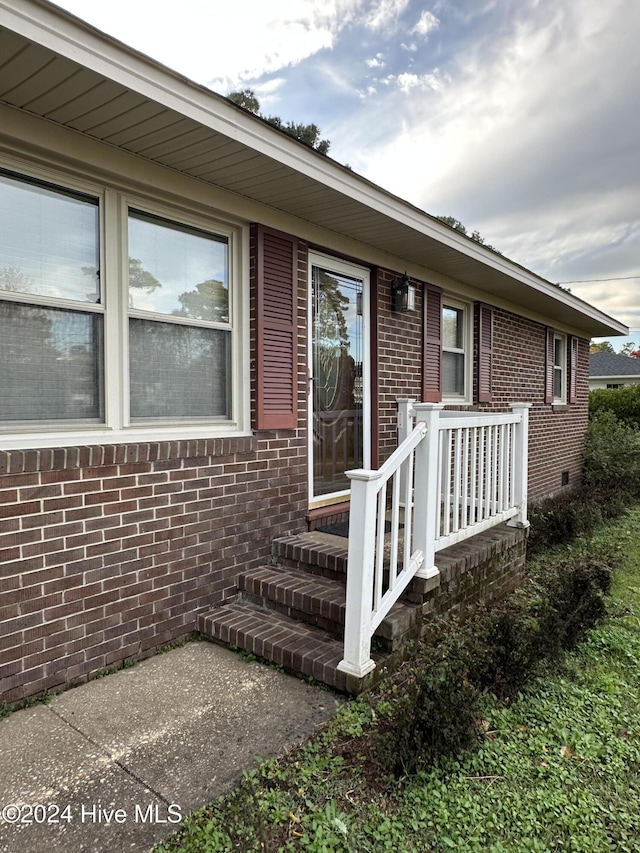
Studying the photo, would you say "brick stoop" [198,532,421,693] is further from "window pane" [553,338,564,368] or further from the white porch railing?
"window pane" [553,338,564,368]

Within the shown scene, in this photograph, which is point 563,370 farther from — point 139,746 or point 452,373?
point 139,746

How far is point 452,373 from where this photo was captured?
6426 mm

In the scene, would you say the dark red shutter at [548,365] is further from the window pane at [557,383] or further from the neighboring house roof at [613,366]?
the neighboring house roof at [613,366]

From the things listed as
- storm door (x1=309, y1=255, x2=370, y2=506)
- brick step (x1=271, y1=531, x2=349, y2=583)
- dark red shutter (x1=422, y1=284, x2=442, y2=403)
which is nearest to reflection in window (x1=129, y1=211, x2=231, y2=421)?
storm door (x1=309, y1=255, x2=370, y2=506)

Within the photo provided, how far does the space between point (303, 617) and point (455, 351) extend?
4.17m

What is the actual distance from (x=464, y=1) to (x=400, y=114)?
3318 mm

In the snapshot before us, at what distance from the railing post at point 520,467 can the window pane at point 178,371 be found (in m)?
2.49

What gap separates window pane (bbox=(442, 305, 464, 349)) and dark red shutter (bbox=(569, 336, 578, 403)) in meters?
4.31

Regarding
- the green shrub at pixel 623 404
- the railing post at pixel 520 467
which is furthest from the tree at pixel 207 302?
the green shrub at pixel 623 404

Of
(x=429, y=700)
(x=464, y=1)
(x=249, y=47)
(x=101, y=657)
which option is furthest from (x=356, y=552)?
(x=249, y=47)

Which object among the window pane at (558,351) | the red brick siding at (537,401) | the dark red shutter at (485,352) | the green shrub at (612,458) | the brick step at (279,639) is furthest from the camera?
the window pane at (558,351)

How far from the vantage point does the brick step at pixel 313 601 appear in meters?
2.89

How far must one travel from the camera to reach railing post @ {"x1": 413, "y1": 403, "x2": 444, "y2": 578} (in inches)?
124

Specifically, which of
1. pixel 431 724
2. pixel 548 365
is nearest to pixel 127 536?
pixel 431 724
